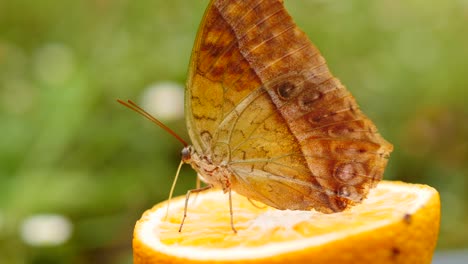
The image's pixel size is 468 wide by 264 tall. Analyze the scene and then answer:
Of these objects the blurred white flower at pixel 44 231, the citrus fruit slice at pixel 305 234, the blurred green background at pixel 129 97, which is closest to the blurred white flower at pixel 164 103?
the blurred green background at pixel 129 97

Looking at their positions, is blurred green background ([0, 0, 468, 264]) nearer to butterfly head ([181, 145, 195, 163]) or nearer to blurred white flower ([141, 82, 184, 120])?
blurred white flower ([141, 82, 184, 120])

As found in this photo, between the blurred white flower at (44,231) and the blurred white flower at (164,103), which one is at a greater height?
the blurred white flower at (164,103)

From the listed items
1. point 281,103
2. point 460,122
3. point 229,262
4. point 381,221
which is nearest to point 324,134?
point 281,103

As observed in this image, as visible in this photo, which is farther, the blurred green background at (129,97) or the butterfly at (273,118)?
the blurred green background at (129,97)

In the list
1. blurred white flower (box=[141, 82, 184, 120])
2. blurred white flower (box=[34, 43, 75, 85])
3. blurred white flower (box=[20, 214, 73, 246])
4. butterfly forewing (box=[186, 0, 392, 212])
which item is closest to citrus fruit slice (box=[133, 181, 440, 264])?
butterfly forewing (box=[186, 0, 392, 212])

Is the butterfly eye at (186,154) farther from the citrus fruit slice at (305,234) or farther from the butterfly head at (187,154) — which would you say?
the citrus fruit slice at (305,234)

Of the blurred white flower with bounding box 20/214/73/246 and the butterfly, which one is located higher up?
the butterfly

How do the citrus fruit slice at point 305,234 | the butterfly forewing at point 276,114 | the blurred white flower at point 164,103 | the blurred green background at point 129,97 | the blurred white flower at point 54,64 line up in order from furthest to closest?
the blurred white flower at point 54,64
the blurred white flower at point 164,103
the blurred green background at point 129,97
the butterfly forewing at point 276,114
the citrus fruit slice at point 305,234

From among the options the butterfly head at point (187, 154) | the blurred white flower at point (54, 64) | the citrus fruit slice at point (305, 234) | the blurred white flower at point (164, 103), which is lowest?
the citrus fruit slice at point (305, 234)
